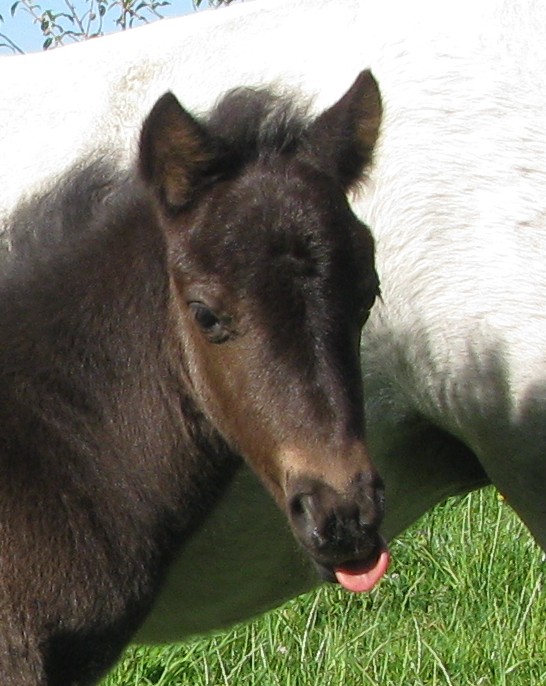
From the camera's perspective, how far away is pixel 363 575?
272cm

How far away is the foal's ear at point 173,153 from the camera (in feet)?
9.19

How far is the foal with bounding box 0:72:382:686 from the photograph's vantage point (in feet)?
8.89

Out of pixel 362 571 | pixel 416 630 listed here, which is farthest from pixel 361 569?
pixel 416 630

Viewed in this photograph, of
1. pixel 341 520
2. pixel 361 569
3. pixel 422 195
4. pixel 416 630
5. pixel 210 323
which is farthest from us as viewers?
pixel 416 630

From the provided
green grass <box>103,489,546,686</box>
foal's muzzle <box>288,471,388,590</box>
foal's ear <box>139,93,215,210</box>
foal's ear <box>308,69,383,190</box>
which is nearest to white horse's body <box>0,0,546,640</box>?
foal's ear <box>308,69,383,190</box>

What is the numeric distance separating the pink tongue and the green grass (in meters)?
2.03

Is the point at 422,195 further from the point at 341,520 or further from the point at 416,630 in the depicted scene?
the point at 416,630

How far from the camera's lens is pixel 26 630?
113 inches

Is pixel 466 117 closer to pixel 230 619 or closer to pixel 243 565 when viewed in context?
A: pixel 243 565

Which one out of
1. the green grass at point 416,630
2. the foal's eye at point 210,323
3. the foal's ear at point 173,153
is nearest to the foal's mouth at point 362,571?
the foal's eye at point 210,323

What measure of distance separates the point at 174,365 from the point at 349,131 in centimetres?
63

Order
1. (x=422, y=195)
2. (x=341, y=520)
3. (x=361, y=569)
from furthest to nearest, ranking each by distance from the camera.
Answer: (x=422, y=195) → (x=361, y=569) → (x=341, y=520)

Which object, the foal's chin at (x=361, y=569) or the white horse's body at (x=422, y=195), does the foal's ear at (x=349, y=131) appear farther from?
the foal's chin at (x=361, y=569)

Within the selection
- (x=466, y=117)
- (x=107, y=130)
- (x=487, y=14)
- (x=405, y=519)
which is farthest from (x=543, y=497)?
(x=107, y=130)
